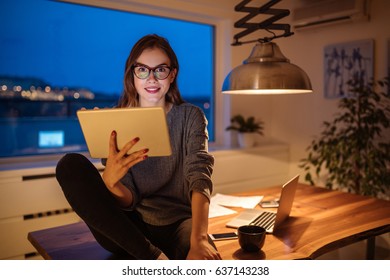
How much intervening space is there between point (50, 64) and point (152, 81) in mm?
1132

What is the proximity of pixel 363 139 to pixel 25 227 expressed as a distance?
6.53 feet

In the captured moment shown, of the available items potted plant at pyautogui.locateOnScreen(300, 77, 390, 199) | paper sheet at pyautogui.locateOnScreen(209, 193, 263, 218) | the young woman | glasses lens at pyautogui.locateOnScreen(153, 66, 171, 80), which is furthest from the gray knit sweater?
potted plant at pyautogui.locateOnScreen(300, 77, 390, 199)

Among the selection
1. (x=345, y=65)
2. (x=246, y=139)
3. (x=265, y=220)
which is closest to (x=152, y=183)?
(x=265, y=220)

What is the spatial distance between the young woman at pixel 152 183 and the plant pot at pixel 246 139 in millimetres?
1633

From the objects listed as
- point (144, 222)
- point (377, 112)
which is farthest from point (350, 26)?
point (144, 222)

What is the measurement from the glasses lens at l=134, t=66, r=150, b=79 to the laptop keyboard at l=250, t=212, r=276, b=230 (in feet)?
2.09

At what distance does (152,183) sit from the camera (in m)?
1.28

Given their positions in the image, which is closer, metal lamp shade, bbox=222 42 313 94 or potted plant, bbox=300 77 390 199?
metal lamp shade, bbox=222 42 313 94

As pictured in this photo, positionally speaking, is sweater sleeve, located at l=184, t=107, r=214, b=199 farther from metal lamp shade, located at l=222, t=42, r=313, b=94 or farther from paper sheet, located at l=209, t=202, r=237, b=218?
paper sheet, located at l=209, t=202, r=237, b=218

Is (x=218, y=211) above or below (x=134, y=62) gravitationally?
below

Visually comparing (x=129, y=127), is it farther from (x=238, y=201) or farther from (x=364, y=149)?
(x=364, y=149)

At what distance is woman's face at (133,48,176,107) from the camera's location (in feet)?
3.89

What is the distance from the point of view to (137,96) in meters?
1.25
